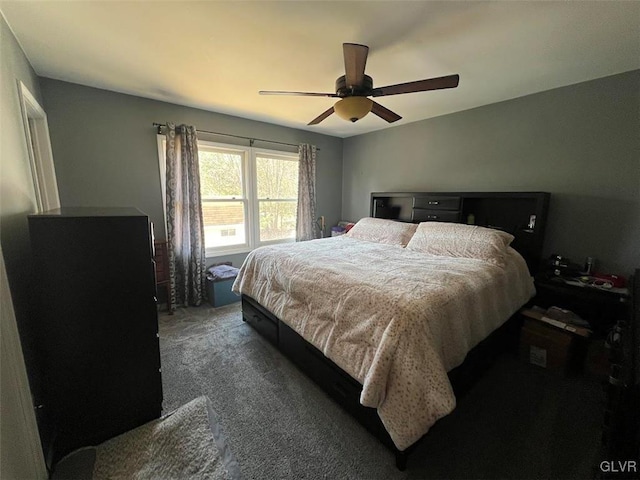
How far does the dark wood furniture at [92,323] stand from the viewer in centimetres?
120

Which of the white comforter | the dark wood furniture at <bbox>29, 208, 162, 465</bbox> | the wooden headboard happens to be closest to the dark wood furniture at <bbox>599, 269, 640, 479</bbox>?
the white comforter

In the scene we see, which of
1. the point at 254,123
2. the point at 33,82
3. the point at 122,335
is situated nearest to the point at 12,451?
the point at 122,335

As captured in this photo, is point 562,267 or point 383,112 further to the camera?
point 562,267

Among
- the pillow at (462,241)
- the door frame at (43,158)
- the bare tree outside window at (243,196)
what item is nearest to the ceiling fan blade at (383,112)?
the pillow at (462,241)

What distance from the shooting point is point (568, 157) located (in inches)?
92.4

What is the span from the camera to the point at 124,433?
1443 millimetres

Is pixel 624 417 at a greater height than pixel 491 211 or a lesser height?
lesser

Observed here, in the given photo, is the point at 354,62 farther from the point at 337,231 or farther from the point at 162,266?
the point at 337,231

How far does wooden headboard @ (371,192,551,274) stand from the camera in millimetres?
2439

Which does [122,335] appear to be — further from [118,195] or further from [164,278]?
[118,195]

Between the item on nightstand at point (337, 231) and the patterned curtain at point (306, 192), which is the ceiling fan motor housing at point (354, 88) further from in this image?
the item on nightstand at point (337, 231)

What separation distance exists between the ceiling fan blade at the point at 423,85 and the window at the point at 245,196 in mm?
2355

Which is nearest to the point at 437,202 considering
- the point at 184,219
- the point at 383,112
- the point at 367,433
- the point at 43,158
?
the point at 383,112

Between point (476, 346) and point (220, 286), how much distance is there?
2751 mm
